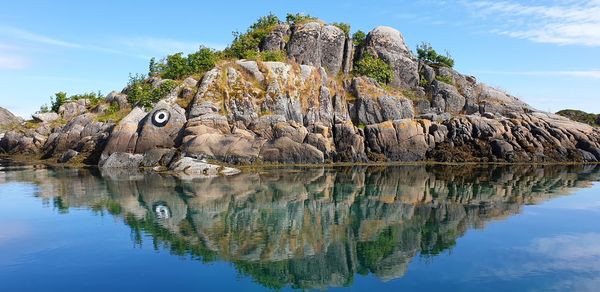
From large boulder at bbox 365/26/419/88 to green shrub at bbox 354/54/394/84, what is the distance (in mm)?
1645

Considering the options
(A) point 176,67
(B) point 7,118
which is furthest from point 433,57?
(B) point 7,118

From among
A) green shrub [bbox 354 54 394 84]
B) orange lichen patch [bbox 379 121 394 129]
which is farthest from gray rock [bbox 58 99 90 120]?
orange lichen patch [bbox 379 121 394 129]

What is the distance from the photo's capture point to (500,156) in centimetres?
5912

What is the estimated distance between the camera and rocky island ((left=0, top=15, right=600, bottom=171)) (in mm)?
53000

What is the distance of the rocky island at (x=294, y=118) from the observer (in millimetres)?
53000

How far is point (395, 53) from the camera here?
76.9 m

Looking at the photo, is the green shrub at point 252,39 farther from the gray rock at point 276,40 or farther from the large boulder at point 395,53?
the large boulder at point 395,53

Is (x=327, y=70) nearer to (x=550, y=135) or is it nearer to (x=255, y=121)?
(x=255, y=121)

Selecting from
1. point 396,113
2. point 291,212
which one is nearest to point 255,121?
point 396,113

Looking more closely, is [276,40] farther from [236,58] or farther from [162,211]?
[162,211]

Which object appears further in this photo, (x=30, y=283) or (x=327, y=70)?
(x=327, y=70)

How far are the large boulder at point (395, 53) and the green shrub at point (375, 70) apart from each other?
64.8 inches

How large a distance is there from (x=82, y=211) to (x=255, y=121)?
1159 inches

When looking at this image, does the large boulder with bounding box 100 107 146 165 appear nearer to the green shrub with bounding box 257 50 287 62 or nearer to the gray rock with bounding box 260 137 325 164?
the gray rock with bounding box 260 137 325 164
